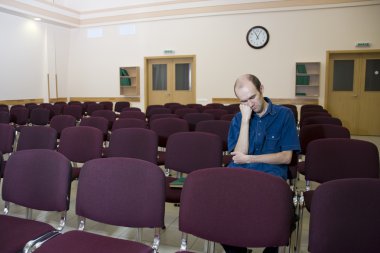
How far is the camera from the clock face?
8.52m

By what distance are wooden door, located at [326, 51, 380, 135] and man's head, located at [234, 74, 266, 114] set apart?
6.93 meters

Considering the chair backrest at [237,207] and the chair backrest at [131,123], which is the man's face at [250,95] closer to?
the chair backrest at [237,207]

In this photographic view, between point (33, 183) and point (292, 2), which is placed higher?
point (292, 2)

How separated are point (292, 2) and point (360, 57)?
7.17ft

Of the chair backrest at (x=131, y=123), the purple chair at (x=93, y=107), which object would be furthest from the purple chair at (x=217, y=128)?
the purple chair at (x=93, y=107)

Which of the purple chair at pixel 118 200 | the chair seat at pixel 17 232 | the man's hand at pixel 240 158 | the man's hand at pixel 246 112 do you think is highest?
the man's hand at pixel 246 112

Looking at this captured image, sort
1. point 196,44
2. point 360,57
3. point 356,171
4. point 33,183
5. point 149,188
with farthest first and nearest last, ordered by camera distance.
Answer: point 196,44 < point 360,57 < point 356,171 < point 33,183 < point 149,188

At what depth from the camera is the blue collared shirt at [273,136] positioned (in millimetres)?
A: 2039

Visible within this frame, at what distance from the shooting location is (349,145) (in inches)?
96.3

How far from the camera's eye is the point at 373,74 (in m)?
8.00

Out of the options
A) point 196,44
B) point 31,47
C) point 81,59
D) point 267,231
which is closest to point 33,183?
point 267,231

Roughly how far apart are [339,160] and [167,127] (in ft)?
7.00

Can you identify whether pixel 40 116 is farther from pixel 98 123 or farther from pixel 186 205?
pixel 186 205

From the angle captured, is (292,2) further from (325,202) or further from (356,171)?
(325,202)
